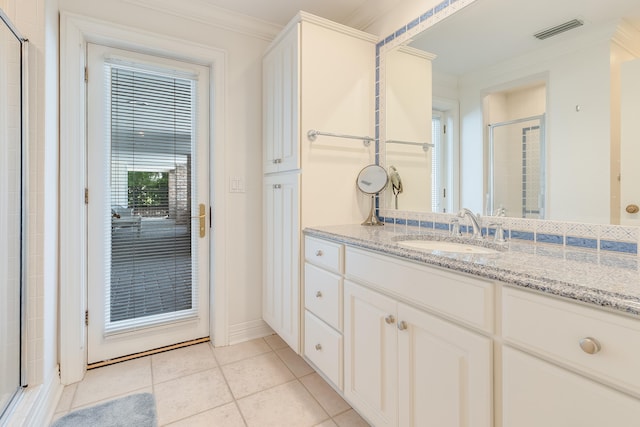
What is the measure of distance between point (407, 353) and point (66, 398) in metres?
1.82

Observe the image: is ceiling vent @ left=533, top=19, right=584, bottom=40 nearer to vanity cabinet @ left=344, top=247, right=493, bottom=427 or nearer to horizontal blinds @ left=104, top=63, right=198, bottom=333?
vanity cabinet @ left=344, top=247, right=493, bottom=427

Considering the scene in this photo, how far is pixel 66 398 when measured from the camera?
167cm

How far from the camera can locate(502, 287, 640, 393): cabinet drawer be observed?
A: 2.02 ft

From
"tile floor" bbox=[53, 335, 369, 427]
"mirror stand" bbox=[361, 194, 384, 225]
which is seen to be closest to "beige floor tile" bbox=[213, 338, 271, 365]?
"tile floor" bbox=[53, 335, 369, 427]

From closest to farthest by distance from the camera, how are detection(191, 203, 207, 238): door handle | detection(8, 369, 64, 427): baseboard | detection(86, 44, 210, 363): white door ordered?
detection(8, 369, 64, 427): baseboard < detection(86, 44, 210, 363): white door < detection(191, 203, 207, 238): door handle

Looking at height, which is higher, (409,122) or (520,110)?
(409,122)

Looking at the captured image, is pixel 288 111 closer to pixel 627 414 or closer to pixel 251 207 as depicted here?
pixel 251 207

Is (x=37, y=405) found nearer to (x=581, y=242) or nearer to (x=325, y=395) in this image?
(x=325, y=395)

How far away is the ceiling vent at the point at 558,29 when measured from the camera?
1186 mm

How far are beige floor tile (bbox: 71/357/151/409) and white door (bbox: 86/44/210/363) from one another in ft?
0.38

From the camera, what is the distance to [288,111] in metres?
1.93

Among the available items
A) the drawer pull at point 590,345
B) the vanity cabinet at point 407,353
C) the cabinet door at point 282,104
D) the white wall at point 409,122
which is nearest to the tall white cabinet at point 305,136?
the cabinet door at point 282,104

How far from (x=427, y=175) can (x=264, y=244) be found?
123 centimetres

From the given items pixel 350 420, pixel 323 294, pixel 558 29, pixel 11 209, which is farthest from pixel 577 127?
pixel 11 209
